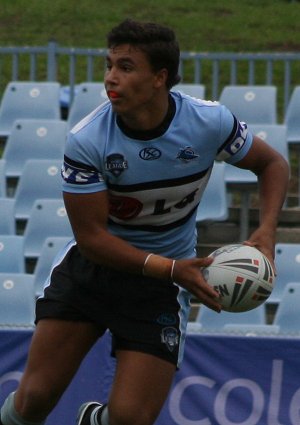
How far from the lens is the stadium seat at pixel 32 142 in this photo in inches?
408

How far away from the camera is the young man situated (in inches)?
212

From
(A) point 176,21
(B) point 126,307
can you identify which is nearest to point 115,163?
(B) point 126,307

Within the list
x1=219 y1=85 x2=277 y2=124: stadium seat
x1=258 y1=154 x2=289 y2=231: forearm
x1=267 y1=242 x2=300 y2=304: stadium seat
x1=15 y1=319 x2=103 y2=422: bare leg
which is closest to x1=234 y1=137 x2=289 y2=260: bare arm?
x1=258 y1=154 x2=289 y2=231: forearm

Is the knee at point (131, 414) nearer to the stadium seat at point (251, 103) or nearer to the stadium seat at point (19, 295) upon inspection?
the stadium seat at point (19, 295)

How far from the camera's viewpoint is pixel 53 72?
1145cm

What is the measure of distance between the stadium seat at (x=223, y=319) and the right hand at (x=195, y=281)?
9.10 ft

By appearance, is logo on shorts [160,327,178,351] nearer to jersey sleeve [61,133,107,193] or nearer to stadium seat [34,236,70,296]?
jersey sleeve [61,133,107,193]

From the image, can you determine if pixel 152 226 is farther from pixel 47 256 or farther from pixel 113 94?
pixel 47 256

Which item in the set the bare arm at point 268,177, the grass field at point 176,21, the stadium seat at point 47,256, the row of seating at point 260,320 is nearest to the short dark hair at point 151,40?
the bare arm at point 268,177

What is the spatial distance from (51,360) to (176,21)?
11528 millimetres

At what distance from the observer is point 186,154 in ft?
18.1

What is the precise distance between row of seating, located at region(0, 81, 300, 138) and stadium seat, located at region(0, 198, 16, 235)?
158cm

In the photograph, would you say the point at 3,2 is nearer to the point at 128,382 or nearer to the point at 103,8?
the point at 103,8

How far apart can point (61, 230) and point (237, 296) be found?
13.2 ft
